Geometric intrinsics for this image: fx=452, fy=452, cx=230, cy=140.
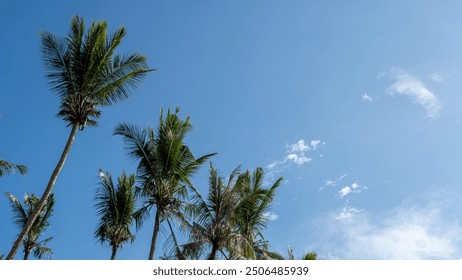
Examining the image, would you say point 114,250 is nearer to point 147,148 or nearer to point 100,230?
point 100,230

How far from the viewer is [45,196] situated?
42.4 feet

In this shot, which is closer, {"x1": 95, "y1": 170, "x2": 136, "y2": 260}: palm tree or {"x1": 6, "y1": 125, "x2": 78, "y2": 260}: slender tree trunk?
{"x1": 6, "y1": 125, "x2": 78, "y2": 260}: slender tree trunk

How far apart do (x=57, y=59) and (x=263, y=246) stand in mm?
10748

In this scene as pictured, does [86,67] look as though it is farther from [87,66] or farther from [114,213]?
[114,213]

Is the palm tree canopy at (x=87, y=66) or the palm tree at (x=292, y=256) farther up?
the palm tree canopy at (x=87, y=66)

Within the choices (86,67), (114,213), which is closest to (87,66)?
(86,67)

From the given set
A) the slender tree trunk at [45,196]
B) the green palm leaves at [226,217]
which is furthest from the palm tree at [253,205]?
the slender tree trunk at [45,196]

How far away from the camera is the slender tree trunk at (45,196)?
1234 cm

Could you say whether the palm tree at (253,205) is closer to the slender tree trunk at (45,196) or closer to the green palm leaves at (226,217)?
the green palm leaves at (226,217)

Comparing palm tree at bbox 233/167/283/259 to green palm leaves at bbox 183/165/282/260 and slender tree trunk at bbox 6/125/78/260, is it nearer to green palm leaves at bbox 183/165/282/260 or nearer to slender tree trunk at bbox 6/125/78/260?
green palm leaves at bbox 183/165/282/260

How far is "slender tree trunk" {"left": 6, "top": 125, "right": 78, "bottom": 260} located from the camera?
40.5ft

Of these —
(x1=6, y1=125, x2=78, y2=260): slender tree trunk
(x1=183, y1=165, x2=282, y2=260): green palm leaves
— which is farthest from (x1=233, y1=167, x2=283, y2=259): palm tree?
(x1=6, y1=125, x2=78, y2=260): slender tree trunk
